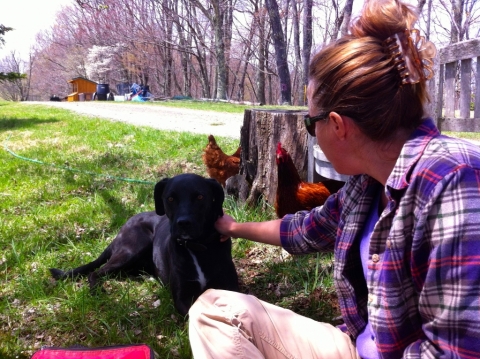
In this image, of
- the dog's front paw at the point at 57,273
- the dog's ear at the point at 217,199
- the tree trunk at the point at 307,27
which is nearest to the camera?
the dog's ear at the point at 217,199

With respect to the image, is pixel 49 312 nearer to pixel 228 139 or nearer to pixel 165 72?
pixel 228 139

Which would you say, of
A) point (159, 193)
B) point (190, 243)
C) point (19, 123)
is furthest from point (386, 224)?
point (19, 123)

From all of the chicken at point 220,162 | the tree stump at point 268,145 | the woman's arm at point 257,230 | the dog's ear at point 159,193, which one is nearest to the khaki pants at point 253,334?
the woman's arm at point 257,230

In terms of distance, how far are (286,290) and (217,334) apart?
1.64 meters

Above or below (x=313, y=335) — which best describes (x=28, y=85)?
above

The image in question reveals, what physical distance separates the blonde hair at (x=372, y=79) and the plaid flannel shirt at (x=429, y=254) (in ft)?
0.29

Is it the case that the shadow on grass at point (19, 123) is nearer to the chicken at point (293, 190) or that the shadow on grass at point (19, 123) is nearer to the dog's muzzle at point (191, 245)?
the chicken at point (293, 190)

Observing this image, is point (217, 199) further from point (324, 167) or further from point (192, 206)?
point (324, 167)

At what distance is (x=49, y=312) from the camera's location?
121 inches

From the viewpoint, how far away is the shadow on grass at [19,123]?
12.1 meters

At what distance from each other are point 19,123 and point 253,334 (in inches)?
504

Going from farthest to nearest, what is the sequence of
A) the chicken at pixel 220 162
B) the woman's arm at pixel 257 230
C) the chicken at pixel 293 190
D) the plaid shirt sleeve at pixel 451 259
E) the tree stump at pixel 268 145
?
the chicken at pixel 220 162 < the tree stump at pixel 268 145 < the chicken at pixel 293 190 < the woman's arm at pixel 257 230 < the plaid shirt sleeve at pixel 451 259

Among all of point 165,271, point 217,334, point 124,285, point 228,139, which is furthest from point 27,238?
point 228,139

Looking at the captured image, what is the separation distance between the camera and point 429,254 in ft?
4.18
